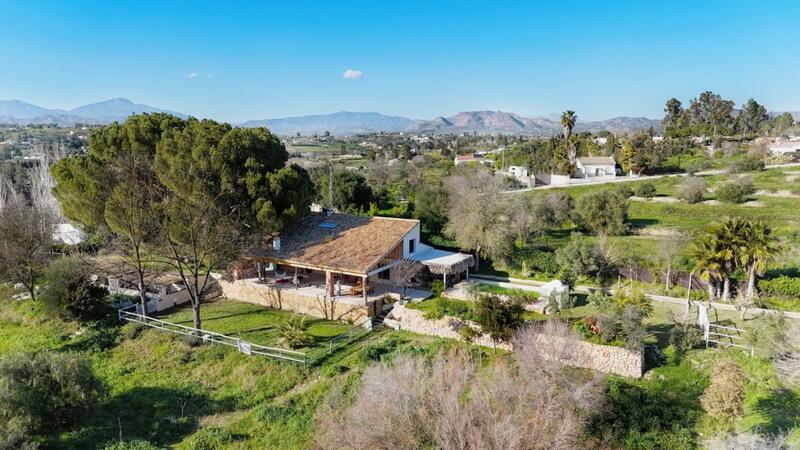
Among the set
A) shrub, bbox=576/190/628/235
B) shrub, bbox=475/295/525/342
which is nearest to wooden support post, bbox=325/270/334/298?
shrub, bbox=475/295/525/342

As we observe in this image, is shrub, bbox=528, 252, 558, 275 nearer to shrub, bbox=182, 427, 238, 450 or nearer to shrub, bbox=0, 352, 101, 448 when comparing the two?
shrub, bbox=182, 427, 238, 450

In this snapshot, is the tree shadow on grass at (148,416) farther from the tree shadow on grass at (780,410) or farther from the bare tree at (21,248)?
the tree shadow on grass at (780,410)

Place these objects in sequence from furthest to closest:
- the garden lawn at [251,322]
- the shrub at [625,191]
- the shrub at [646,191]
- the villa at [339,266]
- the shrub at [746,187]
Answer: the shrub at [625,191], the shrub at [646,191], the shrub at [746,187], the villa at [339,266], the garden lawn at [251,322]

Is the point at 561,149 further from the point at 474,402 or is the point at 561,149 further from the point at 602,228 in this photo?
the point at 474,402

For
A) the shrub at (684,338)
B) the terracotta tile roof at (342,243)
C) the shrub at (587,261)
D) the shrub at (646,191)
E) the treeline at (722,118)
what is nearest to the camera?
the shrub at (684,338)

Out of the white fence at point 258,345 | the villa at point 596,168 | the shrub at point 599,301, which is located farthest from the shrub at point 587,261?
the villa at point 596,168

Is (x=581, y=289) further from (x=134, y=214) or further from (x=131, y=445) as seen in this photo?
(x=134, y=214)
